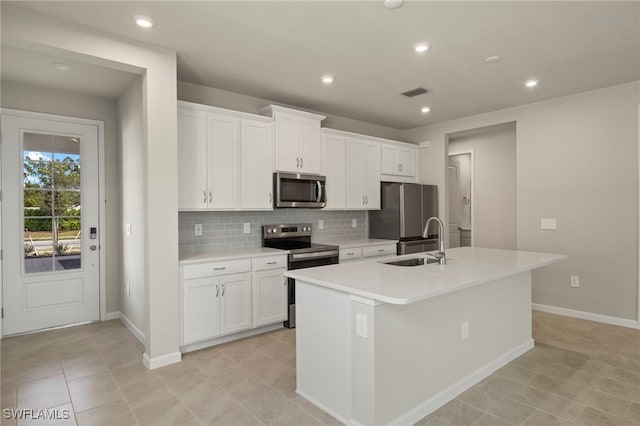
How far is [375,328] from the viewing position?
1973 millimetres

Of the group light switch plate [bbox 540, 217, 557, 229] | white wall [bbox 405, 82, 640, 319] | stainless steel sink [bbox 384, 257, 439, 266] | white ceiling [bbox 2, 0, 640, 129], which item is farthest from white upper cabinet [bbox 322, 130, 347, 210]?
light switch plate [bbox 540, 217, 557, 229]

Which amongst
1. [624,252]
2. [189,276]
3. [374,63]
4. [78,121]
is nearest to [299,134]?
[374,63]

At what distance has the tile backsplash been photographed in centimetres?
376

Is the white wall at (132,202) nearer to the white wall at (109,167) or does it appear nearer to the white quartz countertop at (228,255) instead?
the white wall at (109,167)

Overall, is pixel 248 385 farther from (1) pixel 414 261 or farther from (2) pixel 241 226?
(2) pixel 241 226

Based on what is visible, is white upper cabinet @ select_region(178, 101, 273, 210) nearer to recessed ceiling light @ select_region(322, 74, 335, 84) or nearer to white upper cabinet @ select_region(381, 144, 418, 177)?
recessed ceiling light @ select_region(322, 74, 335, 84)

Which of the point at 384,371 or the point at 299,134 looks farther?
the point at 299,134

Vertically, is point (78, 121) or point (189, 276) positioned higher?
point (78, 121)

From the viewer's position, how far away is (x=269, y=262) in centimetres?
371

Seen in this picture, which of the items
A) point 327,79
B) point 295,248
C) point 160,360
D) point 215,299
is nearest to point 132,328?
point 160,360

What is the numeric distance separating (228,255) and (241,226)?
2.25ft

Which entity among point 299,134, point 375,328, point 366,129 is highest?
point 366,129

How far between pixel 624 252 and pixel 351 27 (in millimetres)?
3753

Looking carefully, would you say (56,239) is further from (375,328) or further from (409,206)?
(409,206)
